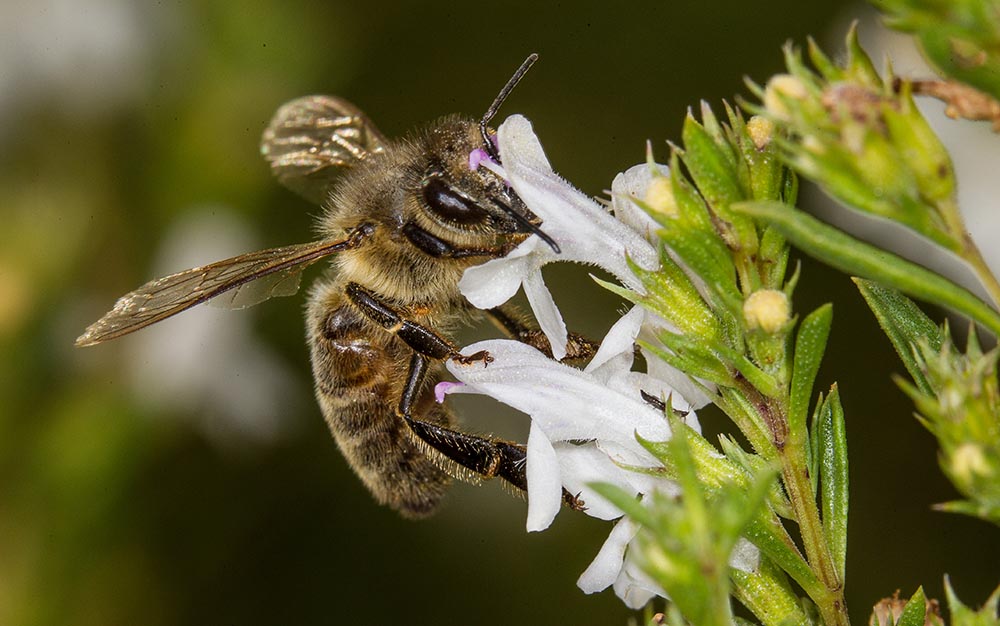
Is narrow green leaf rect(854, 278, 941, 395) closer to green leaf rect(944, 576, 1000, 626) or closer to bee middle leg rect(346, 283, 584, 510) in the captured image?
green leaf rect(944, 576, 1000, 626)

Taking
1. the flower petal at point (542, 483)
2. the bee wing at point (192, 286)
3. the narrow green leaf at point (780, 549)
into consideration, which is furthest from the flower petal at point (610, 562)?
the bee wing at point (192, 286)

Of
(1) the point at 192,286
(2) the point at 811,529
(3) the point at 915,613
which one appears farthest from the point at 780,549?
(1) the point at 192,286

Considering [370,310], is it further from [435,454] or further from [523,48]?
[523,48]

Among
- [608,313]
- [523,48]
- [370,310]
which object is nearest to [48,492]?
[370,310]

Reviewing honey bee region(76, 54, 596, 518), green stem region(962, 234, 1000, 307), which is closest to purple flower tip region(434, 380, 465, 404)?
honey bee region(76, 54, 596, 518)

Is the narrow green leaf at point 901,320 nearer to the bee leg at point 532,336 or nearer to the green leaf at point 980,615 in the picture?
the green leaf at point 980,615

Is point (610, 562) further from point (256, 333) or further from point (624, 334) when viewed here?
point (256, 333)
